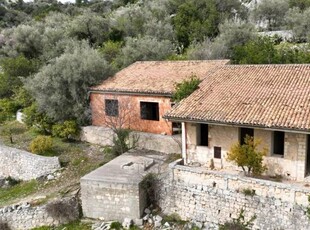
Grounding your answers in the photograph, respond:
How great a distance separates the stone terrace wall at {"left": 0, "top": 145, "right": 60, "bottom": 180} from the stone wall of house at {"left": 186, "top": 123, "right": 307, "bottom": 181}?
28.8ft

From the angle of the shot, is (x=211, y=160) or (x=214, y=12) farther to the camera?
(x=214, y=12)

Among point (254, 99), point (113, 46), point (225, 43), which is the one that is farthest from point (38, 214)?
point (113, 46)

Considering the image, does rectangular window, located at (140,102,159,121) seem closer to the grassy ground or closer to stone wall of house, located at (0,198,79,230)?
the grassy ground

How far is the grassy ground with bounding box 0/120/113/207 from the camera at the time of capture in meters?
18.4

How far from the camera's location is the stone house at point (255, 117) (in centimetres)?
1402

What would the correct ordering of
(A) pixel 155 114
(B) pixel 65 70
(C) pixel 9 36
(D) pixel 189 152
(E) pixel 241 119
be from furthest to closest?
1. (C) pixel 9 36
2. (B) pixel 65 70
3. (A) pixel 155 114
4. (D) pixel 189 152
5. (E) pixel 241 119

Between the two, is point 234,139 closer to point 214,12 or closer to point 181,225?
point 181,225

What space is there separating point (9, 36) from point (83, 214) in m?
35.3

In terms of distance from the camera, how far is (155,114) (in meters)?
22.8

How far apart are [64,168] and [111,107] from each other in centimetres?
519

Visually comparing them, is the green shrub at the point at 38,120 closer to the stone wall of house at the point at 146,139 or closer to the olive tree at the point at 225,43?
the stone wall of house at the point at 146,139

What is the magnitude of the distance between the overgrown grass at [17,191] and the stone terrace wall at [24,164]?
763 mm

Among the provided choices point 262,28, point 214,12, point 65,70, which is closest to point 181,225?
point 65,70

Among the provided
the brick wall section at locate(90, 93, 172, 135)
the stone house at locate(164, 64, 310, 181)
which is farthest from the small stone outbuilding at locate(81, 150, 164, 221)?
the brick wall section at locate(90, 93, 172, 135)
